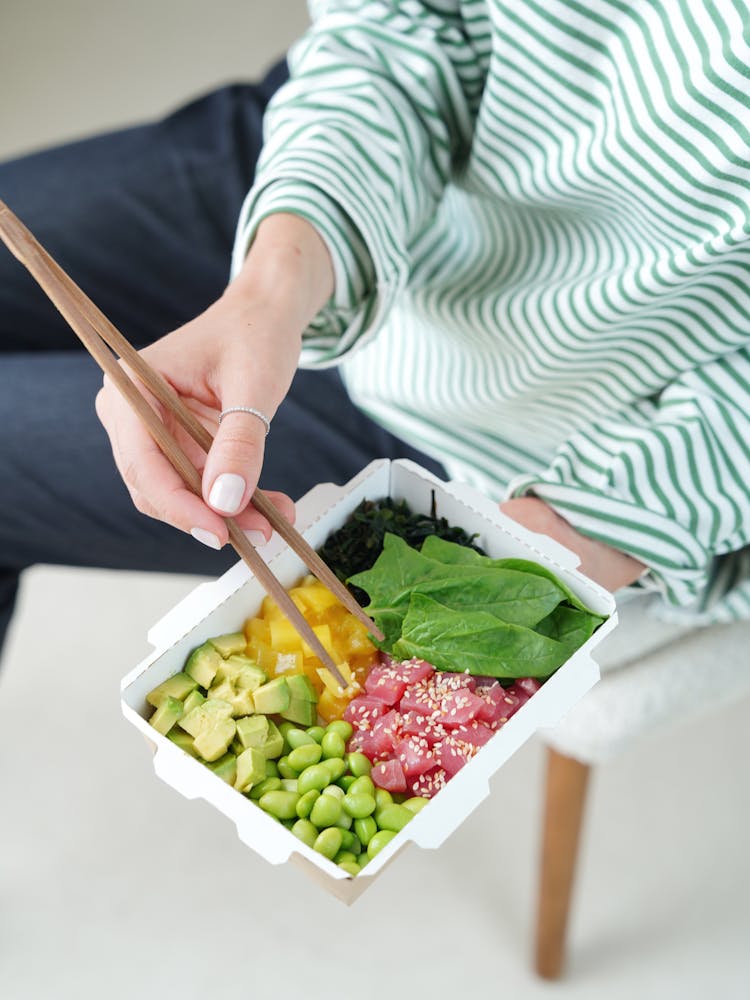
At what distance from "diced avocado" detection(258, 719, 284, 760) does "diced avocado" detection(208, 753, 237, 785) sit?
0.6 inches

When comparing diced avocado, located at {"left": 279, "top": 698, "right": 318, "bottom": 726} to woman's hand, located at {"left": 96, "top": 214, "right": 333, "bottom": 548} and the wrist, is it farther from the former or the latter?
the wrist

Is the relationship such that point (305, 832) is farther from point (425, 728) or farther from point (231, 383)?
point (231, 383)

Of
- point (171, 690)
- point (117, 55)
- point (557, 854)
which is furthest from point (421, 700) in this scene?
point (117, 55)

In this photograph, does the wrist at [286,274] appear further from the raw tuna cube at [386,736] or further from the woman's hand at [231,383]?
the raw tuna cube at [386,736]

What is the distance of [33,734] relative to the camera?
1.24 metres

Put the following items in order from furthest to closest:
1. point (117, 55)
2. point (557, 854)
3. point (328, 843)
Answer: point (117, 55)
point (557, 854)
point (328, 843)

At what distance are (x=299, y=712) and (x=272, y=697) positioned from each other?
2 cm

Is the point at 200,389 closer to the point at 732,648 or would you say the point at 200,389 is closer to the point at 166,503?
the point at 166,503

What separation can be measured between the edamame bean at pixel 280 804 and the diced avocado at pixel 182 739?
0.04 metres

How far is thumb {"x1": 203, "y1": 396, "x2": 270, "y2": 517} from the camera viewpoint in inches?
19.3

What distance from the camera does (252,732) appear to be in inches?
19.5

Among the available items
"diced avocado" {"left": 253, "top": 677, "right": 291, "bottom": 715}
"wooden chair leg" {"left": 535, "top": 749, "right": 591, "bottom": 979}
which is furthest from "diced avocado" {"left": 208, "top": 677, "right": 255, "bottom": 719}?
"wooden chair leg" {"left": 535, "top": 749, "right": 591, "bottom": 979}

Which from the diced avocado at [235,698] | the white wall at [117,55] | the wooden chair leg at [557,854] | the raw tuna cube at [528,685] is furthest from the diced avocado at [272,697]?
the white wall at [117,55]

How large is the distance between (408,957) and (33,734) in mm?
505
